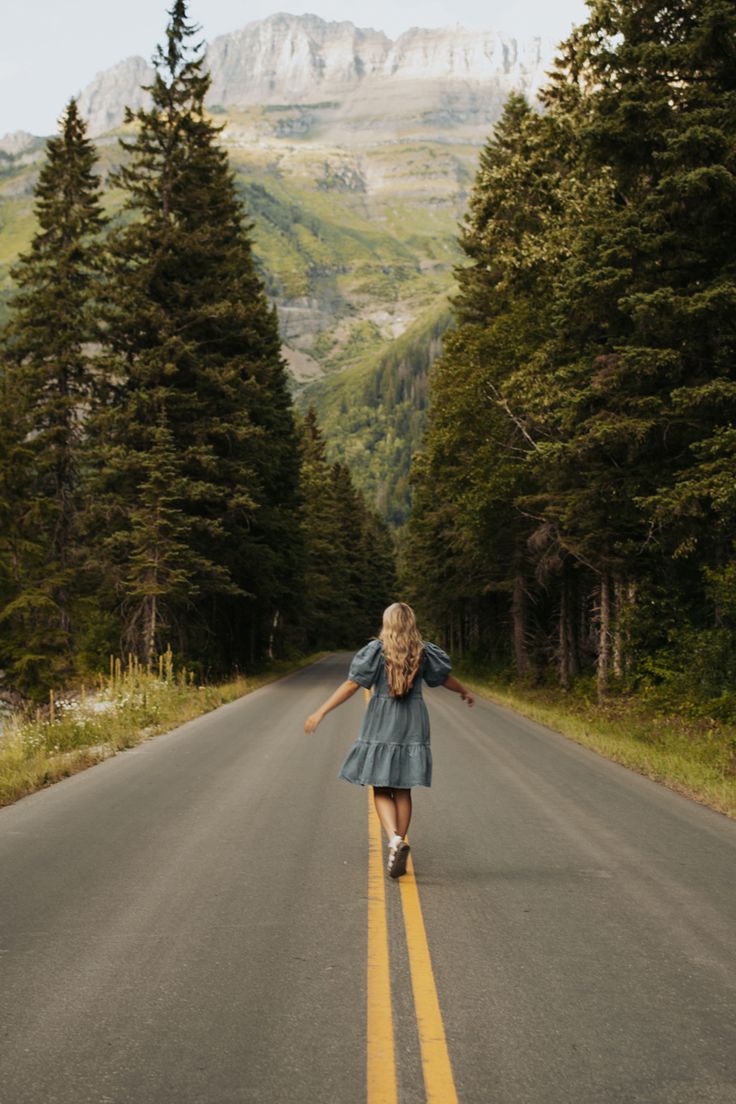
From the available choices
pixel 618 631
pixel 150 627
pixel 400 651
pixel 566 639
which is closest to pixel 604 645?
pixel 618 631

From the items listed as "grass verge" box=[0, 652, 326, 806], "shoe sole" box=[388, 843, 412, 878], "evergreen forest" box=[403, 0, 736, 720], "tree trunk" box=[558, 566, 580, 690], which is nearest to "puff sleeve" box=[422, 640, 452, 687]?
"shoe sole" box=[388, 843, 412, 878]

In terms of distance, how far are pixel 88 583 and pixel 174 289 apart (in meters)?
9.16

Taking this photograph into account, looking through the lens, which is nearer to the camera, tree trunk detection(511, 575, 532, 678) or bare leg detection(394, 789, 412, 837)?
bare leg detection(394, 789, 412, 837)

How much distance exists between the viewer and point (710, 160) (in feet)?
46.5

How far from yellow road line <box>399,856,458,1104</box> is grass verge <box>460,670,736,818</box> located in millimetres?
4999

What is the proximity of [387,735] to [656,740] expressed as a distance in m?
9.13

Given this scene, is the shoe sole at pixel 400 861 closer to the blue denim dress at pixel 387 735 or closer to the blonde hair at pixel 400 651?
the blue denim dress at pixel 387 735

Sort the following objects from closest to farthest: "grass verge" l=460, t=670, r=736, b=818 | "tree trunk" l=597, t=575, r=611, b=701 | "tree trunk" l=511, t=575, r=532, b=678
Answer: "grass verge" l=460, t=670, r=736, b=818 < "tree trunk" l=597, t=575, r=611, b=701 < "tree trunk" l=511, t=575, r=532, b=678

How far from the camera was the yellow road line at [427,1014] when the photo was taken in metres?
3.69

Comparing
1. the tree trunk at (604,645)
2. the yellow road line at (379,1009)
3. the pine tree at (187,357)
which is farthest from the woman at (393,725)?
the pine tree at (187,357)

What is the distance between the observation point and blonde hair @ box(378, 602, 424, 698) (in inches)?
271

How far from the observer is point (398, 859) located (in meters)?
6.70

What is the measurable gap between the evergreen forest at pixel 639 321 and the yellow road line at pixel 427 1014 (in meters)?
9.05

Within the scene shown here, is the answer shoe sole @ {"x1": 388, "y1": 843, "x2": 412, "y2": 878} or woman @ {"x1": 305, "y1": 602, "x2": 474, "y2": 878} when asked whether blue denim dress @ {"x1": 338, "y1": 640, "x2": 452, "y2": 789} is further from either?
shoe sole @ {"x1": 388, "y1": 843, "x2": 412, "y2": 878}
